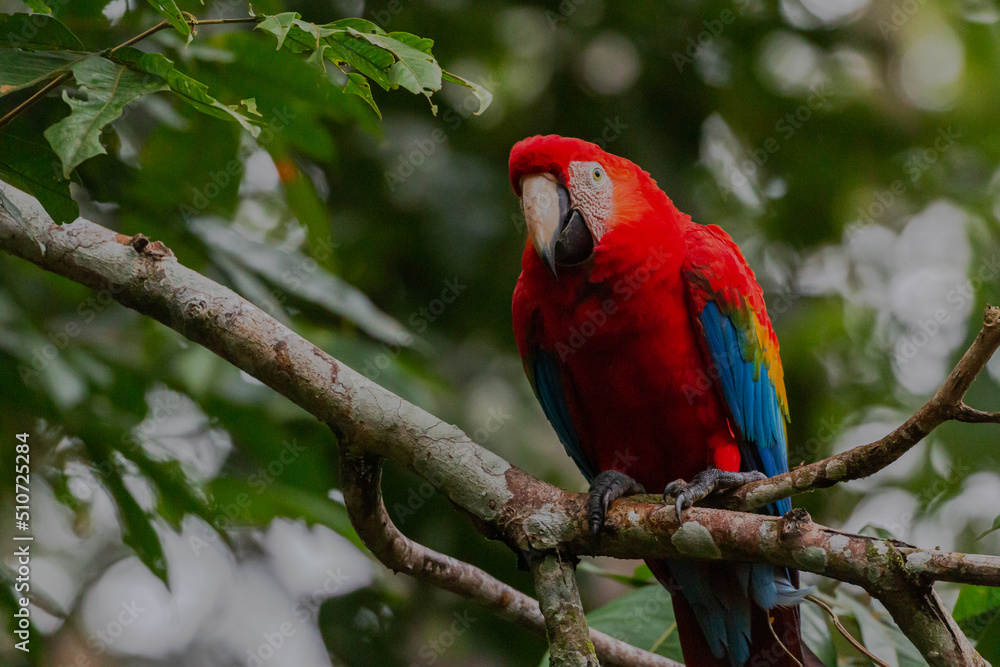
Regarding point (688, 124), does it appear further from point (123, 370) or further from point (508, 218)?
point (123, 370)

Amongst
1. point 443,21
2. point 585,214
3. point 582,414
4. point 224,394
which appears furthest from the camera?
point 443,21

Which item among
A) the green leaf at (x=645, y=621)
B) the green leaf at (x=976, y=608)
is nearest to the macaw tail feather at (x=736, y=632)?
the green leaf at (x=645, y=621)

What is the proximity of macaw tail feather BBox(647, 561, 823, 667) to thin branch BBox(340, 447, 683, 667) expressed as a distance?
3.7 inches

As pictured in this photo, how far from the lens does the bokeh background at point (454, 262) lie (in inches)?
105

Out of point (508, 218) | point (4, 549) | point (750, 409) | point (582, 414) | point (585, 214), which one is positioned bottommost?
point (4, 549)

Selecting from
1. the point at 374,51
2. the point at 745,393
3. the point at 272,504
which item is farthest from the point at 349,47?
the point at 272,504

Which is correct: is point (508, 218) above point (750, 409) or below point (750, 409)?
below

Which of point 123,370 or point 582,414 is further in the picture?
point 123,370

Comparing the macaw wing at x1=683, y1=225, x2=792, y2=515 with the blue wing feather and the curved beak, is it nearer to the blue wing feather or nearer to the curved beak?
the blue wing feather

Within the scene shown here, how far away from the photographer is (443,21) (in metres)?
4.38

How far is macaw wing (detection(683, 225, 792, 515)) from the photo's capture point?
239 cm

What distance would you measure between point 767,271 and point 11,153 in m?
4.20

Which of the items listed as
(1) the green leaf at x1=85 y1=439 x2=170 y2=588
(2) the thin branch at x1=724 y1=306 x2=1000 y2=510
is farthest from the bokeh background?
(2) the thin branch at x1=724 y1=306 x2=1000 y2=510

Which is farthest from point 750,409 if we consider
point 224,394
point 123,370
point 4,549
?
point 4,549
